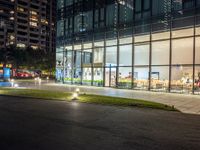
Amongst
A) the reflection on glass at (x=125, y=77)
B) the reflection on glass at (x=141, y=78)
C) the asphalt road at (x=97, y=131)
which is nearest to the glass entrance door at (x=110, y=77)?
the reflection on glass at (x=125, y=77)

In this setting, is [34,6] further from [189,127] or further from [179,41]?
[189,127]

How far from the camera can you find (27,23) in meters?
137

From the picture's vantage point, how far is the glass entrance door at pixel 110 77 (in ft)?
114

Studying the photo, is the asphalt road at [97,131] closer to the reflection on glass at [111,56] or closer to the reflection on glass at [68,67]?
the reflection on glass at [111,56]

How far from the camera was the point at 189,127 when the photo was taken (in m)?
10.5

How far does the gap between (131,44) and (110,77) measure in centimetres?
591

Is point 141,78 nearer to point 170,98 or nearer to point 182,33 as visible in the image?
point 182,33

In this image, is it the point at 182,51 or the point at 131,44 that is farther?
the point at 131,44

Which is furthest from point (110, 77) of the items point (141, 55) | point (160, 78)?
point (160, 78)

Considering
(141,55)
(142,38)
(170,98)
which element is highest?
(142,38)

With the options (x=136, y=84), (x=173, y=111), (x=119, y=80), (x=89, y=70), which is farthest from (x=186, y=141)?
(x=89, y=70)

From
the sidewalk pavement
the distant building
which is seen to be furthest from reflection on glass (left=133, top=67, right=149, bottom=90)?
the distant building

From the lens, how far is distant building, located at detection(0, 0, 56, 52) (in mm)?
127062

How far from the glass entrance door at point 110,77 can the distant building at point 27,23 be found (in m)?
91.4
